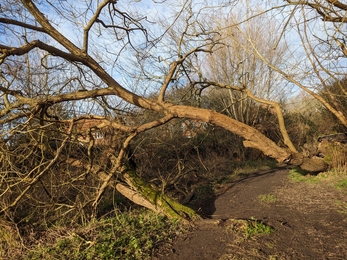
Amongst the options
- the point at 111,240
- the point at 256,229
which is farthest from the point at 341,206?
the point at 111,240

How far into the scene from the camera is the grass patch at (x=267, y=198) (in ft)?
21.8

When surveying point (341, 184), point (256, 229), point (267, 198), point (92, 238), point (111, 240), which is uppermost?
point (92, 238)

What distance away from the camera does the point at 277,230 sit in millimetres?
4688

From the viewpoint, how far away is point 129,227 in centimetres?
496

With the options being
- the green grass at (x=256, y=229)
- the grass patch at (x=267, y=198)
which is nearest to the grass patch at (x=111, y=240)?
the green grass at (x=256, y=229)

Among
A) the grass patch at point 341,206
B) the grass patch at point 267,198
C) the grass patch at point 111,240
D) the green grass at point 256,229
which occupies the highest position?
the grass patch at point 111,240

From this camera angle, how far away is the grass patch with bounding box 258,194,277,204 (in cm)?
663

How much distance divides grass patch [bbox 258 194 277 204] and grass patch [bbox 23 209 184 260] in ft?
8.33

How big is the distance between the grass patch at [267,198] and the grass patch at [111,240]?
8.33ft

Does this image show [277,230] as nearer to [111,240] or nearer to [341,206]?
[341,206]

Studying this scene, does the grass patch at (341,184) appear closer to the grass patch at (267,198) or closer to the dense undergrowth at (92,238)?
the dense undergrowth at (92,238)

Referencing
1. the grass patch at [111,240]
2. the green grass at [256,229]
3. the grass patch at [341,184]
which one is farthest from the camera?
the grass patch at [341,184]

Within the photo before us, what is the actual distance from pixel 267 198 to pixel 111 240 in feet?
12.8

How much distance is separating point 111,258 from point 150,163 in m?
5.02
